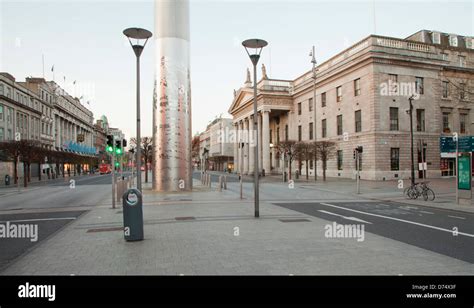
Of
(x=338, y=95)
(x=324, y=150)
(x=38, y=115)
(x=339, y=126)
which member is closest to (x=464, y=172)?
(x=324, y=150)

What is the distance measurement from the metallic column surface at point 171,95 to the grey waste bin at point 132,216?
15.3 m

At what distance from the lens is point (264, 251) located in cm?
722

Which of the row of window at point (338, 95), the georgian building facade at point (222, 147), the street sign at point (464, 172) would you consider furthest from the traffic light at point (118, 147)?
the georgian building facade at point (222, 147)

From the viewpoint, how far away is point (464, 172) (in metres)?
16.4

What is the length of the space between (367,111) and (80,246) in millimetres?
38956

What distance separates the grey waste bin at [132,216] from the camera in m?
8.32

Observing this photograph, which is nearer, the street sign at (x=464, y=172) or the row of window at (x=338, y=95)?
the street sign at (x=464, y=172)

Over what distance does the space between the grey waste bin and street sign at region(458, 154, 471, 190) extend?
51.1 ft

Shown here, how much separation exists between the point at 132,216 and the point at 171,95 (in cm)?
1617

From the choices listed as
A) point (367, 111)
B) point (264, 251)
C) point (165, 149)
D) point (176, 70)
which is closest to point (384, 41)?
point (367, 111)

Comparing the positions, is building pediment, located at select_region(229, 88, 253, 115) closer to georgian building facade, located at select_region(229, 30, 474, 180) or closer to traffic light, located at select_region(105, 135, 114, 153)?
georgian building facade, located at select_region(229, 30, 474, 180)

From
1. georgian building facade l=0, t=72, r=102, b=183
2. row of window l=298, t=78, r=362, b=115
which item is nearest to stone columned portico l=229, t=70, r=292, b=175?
row of window l=298, t=78, r=362, b=115

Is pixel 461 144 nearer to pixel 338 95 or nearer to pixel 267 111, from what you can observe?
pixel 338 95

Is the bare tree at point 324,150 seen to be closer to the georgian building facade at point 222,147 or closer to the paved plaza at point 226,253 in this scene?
the paved plaza at point 226,253
